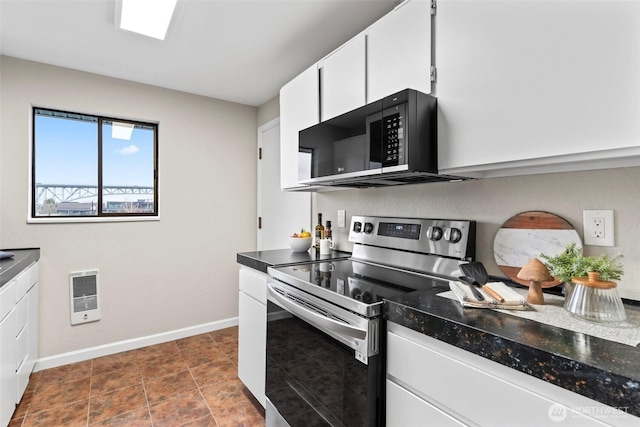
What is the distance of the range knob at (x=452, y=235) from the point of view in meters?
1.48

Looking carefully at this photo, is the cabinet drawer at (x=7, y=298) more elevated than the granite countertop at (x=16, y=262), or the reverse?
the granite countertop at (x=16, y=262)

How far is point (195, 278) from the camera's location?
3.20 metres

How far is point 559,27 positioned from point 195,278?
319cm

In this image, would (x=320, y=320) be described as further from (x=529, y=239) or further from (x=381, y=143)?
(x=529, y=239)

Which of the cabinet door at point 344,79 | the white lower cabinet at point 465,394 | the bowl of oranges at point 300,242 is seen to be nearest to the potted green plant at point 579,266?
the white lower cabinet at point 465,394

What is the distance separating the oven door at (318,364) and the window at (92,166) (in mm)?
1976

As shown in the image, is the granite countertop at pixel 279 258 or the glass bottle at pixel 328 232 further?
the glass bottle at pixel 328 232

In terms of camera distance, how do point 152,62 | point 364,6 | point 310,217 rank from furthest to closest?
point 310,217 → point 152,62 → point 364,6

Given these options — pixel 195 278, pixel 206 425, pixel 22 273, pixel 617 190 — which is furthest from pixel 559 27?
pixel 195 278

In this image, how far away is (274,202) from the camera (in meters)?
3.27

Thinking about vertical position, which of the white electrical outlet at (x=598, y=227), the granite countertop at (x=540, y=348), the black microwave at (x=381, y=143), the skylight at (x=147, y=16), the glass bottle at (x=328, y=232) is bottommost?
the granite countertop at (x=540, y=348)

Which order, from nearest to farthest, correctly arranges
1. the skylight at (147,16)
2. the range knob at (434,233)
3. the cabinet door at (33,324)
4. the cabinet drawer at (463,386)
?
the cabinet drawer at (463,386) < the range knob at (434,233) < the skylight at (147,16) < the cabinet door at (33,324)

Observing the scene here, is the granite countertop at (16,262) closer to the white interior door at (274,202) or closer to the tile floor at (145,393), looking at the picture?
the tile floor at (145,393)

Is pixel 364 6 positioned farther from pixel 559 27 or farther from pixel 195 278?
pixel 195 278
